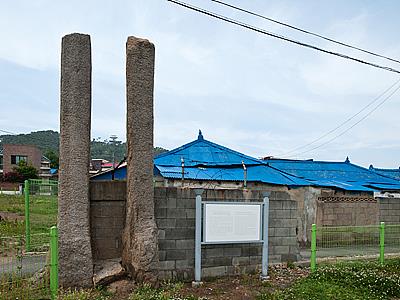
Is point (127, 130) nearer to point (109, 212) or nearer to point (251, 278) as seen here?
point (109, 212)

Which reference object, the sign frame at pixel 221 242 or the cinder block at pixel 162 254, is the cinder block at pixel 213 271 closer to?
the sign frame at pixel 221 242

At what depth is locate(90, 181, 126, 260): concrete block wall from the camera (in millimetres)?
7230

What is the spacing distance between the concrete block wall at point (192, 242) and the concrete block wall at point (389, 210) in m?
7.19

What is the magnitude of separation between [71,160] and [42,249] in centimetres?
360

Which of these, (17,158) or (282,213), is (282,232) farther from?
(17,158)

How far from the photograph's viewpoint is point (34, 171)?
4406 cm

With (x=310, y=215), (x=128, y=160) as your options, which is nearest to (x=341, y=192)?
(x=310, y=215)

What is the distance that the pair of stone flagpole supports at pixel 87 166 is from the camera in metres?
6.76

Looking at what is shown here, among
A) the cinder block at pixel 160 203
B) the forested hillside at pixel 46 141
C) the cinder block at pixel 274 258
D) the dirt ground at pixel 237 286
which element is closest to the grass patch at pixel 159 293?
the dirt ground at pixel 237 286

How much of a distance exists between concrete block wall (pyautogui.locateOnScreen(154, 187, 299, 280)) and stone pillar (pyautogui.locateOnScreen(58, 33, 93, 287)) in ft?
4.42

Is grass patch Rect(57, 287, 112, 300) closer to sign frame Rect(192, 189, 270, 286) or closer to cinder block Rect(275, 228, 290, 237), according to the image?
sign frame Rect(192, 189, 270, 286)

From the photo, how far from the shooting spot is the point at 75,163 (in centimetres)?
693

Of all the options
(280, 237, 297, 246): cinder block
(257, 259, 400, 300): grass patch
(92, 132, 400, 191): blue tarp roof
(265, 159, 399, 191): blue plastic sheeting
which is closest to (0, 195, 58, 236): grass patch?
(92, 132, 400, 191): blue tarp roof

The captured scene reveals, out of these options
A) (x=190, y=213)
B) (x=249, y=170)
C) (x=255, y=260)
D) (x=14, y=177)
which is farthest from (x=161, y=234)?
(x=14, y=177)
